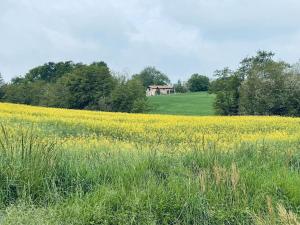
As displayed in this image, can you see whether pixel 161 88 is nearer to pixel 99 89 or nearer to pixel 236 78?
pixel 99 89

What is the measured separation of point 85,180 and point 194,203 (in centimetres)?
154

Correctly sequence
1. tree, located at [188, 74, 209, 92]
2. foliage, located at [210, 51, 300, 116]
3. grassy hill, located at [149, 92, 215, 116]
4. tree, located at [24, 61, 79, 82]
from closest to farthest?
foliage, located at [210, 51, 300, 116] < grassy hill, located at [149, 92, 215, 116] < tree, located at [24, 61, 79, 82] < tree, located at [188, 74, 209, 92]

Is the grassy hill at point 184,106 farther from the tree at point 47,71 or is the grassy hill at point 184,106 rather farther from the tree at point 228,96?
the tree at point 47,71

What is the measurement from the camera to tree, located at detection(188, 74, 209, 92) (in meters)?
128

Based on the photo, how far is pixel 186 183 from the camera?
18.3 feet

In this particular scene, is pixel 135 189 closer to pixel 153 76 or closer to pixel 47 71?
pixel 47 71

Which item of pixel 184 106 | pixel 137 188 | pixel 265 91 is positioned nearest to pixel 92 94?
pixel 184 106

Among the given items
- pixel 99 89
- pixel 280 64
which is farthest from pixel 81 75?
pixel 280 64

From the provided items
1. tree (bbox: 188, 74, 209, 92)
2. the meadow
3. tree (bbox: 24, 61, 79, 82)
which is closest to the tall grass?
the meadow

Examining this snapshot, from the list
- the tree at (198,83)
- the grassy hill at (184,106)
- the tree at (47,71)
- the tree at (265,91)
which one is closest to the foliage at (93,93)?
the grassy hill at (184,106)

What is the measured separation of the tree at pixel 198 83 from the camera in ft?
422

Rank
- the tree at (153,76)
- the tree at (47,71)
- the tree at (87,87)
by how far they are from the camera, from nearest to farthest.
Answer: the tree at (87,87), the tree at (47,71), the tree at (153,76)

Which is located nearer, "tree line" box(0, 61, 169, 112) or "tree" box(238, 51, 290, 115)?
"tree" box(238, 51, 290, 115)

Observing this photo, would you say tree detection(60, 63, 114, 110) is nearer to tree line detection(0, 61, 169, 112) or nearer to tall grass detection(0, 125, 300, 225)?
tree line detection(0, 61, 169, 112)
